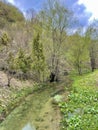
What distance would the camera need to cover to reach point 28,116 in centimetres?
1673

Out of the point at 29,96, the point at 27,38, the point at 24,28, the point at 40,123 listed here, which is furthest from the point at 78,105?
the point at 24,28

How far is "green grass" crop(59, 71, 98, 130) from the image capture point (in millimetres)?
13500

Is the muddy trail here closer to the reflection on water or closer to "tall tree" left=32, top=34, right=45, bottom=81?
the reflection on water

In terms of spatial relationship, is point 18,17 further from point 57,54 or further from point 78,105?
point 78,105

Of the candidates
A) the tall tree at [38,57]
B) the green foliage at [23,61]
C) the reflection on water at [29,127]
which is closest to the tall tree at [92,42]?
the tall tree at [38,57]

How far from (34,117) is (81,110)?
2.89 m

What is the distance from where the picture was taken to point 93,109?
15.8m

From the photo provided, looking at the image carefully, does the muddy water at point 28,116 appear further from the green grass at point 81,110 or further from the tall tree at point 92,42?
the tall tree at point 92,42

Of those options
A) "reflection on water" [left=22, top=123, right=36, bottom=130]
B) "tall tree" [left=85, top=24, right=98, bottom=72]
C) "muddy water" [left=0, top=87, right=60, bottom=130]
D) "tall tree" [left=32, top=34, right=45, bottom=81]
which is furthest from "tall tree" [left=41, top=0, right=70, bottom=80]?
"reflection on water" [left=22, top=123, right=36, bottom=130]

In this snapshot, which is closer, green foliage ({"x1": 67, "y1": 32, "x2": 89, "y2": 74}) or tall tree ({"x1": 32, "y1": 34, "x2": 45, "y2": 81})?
tall tree ({"x1": 32, "y1": 34, "x2": 45, "y2": 81})

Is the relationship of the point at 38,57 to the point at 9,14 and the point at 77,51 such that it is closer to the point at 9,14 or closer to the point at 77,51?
the point at 77,51

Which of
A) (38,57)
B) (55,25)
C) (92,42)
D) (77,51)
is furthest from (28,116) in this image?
(92,42)

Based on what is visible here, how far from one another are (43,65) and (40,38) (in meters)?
4.49

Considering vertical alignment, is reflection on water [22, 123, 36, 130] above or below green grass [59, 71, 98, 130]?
below
